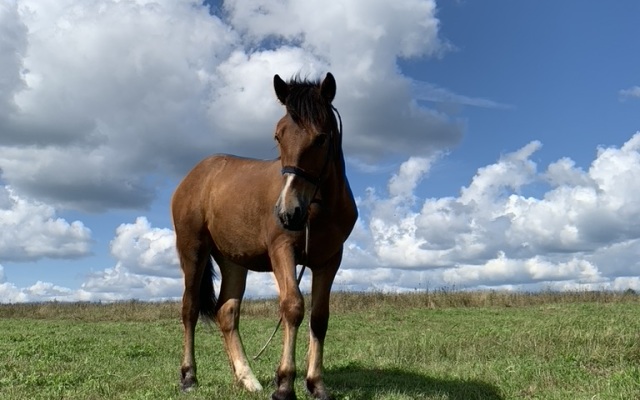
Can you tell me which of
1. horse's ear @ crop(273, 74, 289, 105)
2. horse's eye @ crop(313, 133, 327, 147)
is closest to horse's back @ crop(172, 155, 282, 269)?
horse's ear @ crop(273, 74, 289, 105)

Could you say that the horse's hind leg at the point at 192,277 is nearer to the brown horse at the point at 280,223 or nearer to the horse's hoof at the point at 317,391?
the brown horse at the point at 280,223

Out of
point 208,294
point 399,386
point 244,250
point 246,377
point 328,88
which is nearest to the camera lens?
point 328,88

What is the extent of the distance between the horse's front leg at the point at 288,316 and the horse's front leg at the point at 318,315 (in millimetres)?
558

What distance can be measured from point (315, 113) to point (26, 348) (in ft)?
30.2

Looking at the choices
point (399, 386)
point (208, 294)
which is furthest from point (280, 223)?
point (208, 294)

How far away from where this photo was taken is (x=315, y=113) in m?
5.07

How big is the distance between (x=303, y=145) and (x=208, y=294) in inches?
145

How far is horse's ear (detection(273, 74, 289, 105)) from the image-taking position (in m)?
5.48

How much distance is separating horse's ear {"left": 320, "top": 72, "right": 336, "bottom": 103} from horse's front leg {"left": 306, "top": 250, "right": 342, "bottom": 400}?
1.54 m

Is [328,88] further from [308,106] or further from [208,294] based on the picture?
[208,294]

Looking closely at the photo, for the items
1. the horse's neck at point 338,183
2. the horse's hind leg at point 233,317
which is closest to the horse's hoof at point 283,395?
the horse's hind leg at point 233,317

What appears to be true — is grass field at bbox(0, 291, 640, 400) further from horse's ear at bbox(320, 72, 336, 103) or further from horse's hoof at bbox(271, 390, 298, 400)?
horse's ear at bbox(320, 72, 336, 103)

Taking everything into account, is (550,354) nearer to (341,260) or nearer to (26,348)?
(341,260)

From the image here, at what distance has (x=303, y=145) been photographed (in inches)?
195
